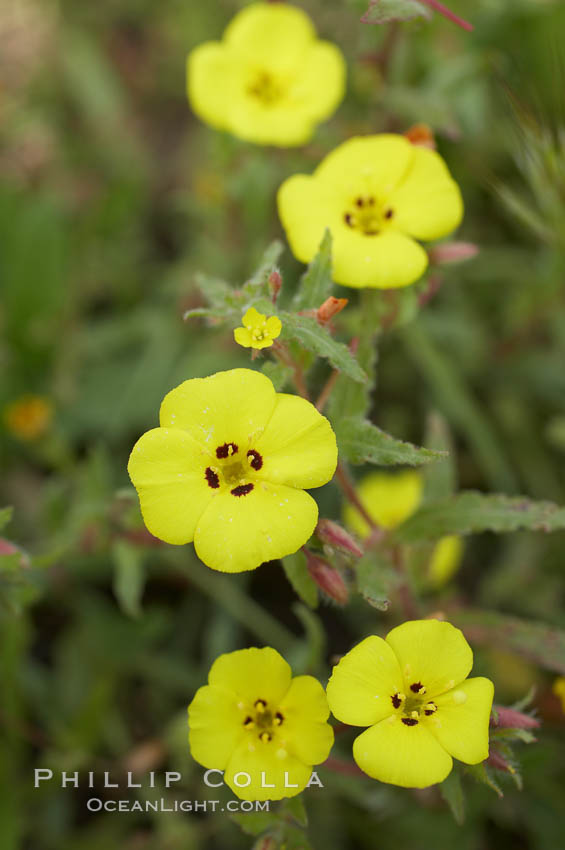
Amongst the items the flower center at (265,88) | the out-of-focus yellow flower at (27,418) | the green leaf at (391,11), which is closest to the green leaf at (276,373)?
the green leaf at (391,11)

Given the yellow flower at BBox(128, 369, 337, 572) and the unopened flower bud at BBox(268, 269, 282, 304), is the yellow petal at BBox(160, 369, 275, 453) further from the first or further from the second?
the unopened flower bud at BBox(268, 269, 282, 304)

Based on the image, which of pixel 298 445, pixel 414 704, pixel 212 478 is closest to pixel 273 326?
pixel 298 445

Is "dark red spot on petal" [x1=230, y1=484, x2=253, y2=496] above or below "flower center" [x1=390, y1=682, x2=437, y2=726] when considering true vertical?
above

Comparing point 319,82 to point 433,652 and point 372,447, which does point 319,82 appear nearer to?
point 372,447

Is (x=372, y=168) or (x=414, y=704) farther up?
(x=372, y=168)

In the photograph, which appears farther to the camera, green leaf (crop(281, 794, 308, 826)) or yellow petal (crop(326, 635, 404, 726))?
green leaf (crop(281, 794, 308, 826))

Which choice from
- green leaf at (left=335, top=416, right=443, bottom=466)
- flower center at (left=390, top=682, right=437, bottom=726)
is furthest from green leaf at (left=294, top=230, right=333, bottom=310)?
flower center at (left=390, top=682, right=437, bottom=726)

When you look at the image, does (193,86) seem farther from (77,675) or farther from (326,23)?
(77,675)
